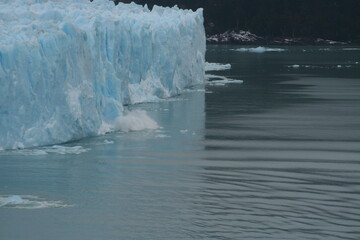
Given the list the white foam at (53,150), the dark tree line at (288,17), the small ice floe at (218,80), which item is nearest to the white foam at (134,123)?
the white foam at (53,150)

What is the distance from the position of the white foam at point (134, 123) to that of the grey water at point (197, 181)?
37 centimetres

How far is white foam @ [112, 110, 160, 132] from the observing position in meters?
19.4

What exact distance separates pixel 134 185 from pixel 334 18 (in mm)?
78464

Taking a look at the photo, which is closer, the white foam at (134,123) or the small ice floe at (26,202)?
the small ice floe at (26,202)

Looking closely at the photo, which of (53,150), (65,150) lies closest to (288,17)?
(65,150)

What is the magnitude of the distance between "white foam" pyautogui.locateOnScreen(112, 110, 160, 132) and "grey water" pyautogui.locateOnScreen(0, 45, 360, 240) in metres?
0.37

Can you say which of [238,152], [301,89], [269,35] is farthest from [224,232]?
[269,35]

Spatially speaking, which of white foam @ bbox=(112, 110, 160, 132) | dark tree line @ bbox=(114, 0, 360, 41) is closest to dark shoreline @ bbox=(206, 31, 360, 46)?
dark tree line @ bbox=(114, 0, 360, 41)

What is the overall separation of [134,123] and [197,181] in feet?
19.0

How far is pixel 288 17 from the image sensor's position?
90.5m

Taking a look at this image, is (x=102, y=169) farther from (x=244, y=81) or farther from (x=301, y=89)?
(x=244, y=81)

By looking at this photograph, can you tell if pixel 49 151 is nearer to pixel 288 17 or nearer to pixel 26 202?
pixel 26 202

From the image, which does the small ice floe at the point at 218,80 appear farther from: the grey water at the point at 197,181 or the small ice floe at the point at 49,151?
the small ice floe at the point at 49,151

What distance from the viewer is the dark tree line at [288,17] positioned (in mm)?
89188
